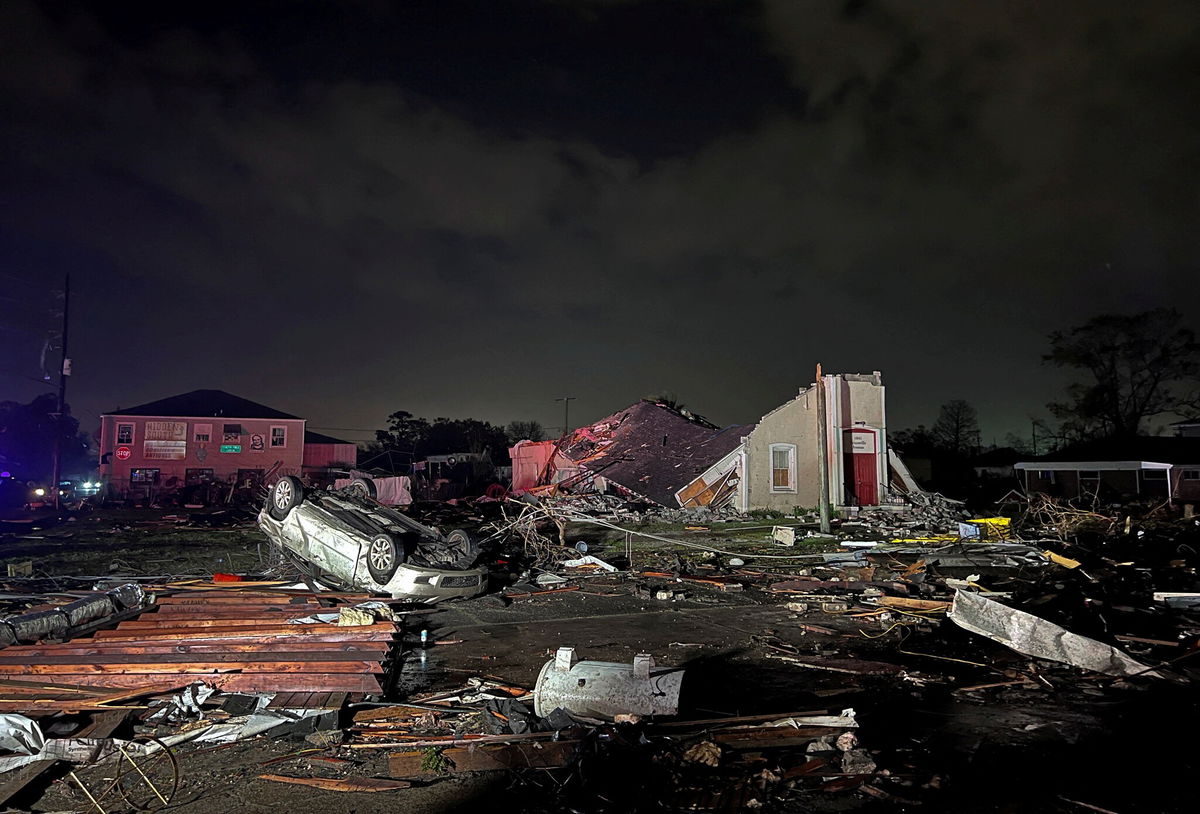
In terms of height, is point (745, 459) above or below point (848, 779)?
above

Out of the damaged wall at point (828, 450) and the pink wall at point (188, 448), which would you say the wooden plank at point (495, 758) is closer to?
the damaged wall at point (828, 450)

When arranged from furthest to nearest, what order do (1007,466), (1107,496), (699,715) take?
(1007,466) < (1107,496) < (699,715)

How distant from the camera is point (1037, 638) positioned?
→ 25.3 feet

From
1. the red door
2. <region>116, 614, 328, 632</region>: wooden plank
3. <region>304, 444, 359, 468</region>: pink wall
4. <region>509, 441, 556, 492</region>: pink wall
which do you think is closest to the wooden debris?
<region>116, 614, 328, 632</region>: wooden plank

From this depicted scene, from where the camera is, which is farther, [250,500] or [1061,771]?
[250,500]

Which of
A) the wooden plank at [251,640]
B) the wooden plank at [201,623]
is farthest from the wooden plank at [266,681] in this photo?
the wooden plank at [201,623]

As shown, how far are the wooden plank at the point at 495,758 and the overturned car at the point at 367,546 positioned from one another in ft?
18.8

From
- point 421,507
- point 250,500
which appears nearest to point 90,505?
point 250,500

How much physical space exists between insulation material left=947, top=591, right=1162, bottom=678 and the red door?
753 inches

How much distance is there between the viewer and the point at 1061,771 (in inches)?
194

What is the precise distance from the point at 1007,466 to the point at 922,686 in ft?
176

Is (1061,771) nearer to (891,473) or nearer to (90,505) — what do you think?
(891,473)

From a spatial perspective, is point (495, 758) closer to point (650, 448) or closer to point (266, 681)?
point (266, 681)

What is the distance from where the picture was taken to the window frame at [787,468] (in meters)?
27.0
